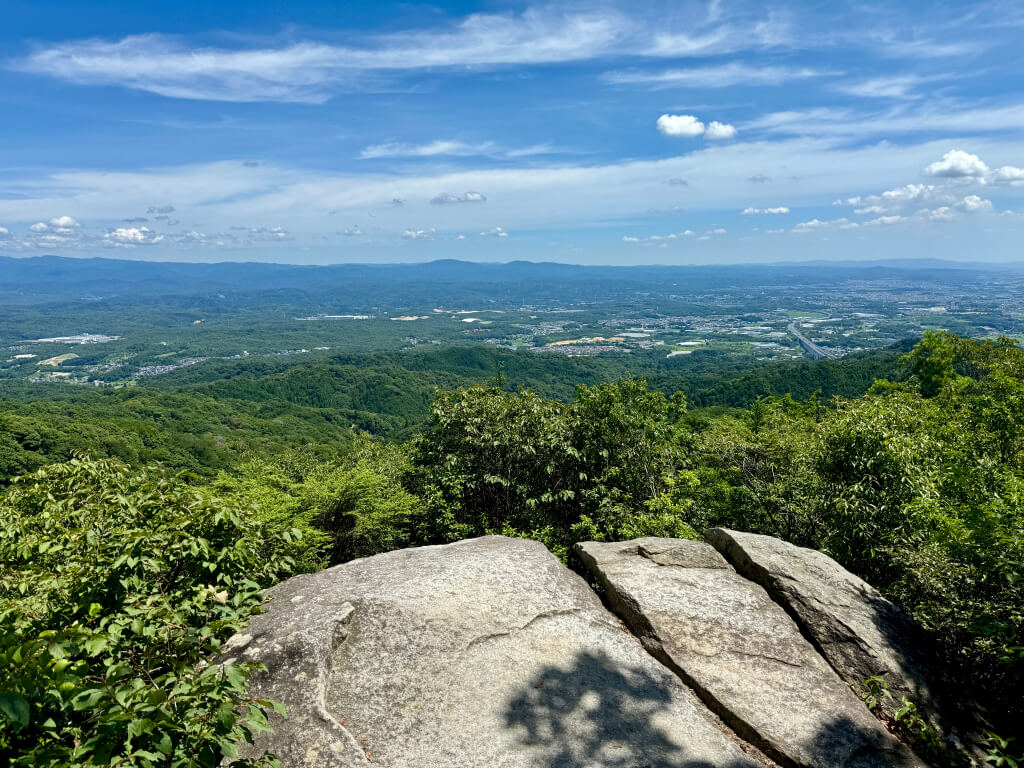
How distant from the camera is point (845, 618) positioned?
7.54m

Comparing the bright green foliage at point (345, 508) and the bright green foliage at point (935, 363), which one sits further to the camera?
the bright green foliage at point (935, 363)

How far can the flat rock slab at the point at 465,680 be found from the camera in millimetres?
5344

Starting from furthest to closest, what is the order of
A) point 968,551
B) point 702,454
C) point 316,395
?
point 316,395, point 702,454, point 968,551

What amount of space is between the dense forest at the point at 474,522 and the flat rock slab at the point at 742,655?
83cm

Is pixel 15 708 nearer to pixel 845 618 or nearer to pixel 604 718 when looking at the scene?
pixel 604 718

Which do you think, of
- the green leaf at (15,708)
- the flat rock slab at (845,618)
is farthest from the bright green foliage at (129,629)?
A: the flat rock slab at (845,618)

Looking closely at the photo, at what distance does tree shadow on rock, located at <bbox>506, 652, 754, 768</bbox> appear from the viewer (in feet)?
17.5

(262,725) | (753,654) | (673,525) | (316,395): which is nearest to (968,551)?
(753,654)

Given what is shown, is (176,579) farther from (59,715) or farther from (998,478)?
(998,478)

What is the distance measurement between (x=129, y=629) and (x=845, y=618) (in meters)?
8.71

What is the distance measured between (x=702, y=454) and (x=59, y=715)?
61.9 ft

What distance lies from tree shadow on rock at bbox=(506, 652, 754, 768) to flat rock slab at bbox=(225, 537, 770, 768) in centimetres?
1

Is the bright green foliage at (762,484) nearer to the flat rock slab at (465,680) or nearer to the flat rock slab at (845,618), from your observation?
the flat rock slab at (845,618)

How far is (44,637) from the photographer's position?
3.38 meters
